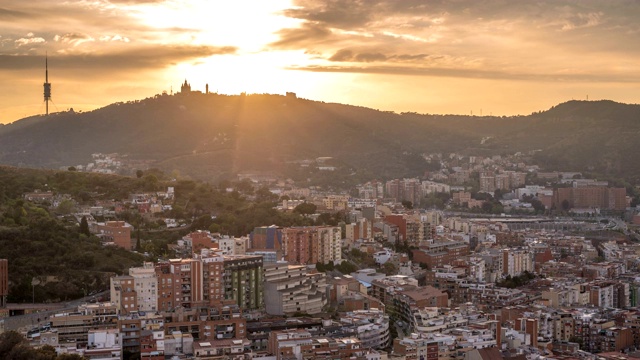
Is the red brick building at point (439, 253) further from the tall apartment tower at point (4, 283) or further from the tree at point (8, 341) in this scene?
the tree at point (8, 341)

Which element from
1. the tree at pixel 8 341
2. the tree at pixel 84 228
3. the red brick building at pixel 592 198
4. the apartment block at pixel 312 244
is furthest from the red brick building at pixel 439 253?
the red brick building at pixel 592 198

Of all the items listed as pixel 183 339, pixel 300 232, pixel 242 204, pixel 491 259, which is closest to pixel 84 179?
pixel 242 204

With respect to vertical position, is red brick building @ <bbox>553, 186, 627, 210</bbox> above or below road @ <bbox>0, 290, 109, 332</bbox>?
above

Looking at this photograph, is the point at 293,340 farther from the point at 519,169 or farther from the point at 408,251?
the point at 519,169

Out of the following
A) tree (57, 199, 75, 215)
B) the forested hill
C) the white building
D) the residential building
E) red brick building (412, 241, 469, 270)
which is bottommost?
red brick building (412, 241, 469, 270)

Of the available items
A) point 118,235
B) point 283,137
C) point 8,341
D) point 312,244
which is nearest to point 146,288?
point 8,341

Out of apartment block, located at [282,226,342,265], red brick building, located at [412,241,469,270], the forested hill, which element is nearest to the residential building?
apartment block, located at [282,226,342,265]

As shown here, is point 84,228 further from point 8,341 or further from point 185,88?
point 185,88

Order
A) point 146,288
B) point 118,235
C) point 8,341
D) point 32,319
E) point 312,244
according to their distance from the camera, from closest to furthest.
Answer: point 8,341 → point 32,319 → point 146,288 → point 118,235 → point 312,244

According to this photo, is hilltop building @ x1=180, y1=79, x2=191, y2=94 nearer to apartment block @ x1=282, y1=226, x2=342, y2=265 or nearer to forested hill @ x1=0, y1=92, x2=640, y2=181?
forested hill @ x1=0, y1=92, x2=640, y2=181
